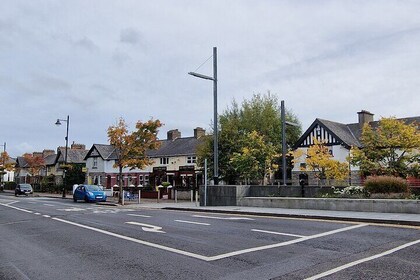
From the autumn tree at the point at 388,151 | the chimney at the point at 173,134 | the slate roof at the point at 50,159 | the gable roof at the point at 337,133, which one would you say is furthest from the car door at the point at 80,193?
the slate roof at the point at 50,159

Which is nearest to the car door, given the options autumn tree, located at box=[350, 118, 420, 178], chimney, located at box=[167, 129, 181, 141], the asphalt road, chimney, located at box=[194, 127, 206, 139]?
the asphalt road

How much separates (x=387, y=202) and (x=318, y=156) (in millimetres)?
23499

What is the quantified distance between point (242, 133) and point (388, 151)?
654 inches

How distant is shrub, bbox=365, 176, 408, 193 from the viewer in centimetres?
1848

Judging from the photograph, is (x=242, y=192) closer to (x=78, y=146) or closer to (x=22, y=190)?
(x=22, y=190)

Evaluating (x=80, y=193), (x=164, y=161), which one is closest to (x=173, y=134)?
(x=164, y=161)

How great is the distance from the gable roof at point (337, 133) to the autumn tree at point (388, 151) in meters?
9.72

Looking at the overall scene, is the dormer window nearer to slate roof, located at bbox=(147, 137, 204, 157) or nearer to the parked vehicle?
slate roof, located at bbox=(147, 137, 204, 157)

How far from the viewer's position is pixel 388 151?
31594 millimetres

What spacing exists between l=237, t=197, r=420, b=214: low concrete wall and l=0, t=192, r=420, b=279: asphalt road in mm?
3709

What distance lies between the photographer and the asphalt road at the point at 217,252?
6.93 m

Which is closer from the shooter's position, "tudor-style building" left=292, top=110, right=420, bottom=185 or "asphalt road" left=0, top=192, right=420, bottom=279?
"asphalt road" left=0, top=192, right=420, bottom=279

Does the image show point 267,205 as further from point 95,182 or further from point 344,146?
point 95,182

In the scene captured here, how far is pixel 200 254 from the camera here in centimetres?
855
